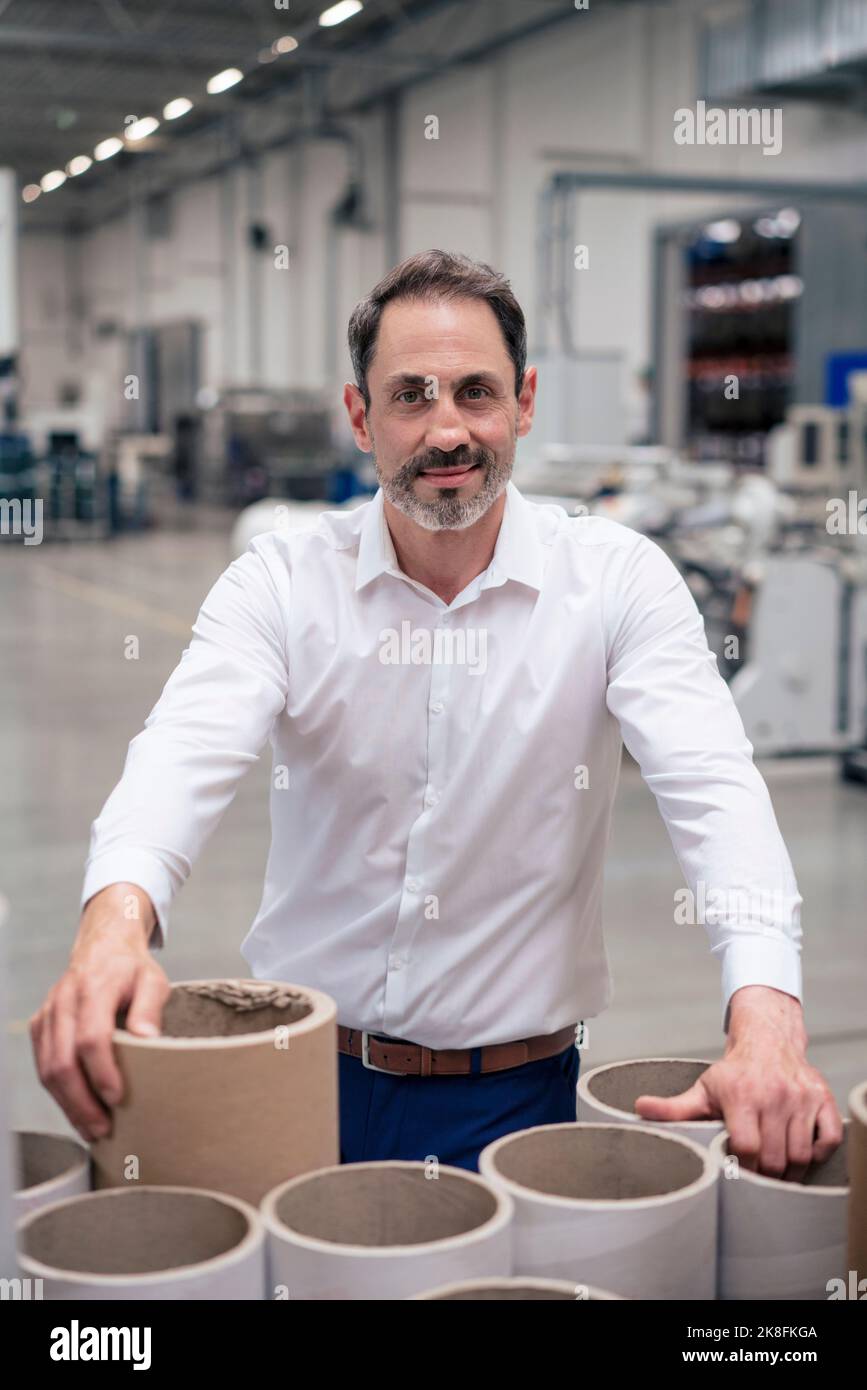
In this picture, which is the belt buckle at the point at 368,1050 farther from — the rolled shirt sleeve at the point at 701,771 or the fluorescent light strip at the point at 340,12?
the fluorescent light strip at the point at 340,12

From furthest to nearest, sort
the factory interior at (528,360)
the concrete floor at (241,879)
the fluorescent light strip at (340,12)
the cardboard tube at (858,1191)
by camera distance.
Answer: the fluorescent light strip at (340,12) → the factory interior at (528,360) → the concrete floor at (241,879) → the cardboard tube at (858,1191)

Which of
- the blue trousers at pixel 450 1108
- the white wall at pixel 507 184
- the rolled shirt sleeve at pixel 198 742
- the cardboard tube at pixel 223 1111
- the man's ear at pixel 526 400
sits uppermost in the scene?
the white wall at pixel 507 184

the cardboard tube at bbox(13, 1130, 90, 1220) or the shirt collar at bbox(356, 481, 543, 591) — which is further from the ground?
the shirt collar at bbox(356, 481, 543, 591)

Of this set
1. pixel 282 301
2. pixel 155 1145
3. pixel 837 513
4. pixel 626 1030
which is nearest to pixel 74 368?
pixel 282 301

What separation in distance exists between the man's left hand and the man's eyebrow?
0.70 metres

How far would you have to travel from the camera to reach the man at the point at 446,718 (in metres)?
1.61

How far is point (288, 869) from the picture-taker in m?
1.83

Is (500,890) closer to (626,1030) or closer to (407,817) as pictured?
(407,817)

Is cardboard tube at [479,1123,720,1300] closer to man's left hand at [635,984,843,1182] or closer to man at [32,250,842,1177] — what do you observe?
man's left hand at [635,984,843,1182]

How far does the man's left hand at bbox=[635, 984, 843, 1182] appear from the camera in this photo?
1.18m

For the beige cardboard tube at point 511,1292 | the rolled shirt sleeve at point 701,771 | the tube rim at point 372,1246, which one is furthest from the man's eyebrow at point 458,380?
the beige cardboard tube at point 511,1292

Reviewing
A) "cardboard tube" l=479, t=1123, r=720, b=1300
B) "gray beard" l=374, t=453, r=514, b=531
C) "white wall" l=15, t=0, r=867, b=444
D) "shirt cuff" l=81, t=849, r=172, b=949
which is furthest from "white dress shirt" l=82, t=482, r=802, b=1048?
"white wall" l=15, t=0, r=867, b=444

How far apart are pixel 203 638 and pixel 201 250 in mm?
24005

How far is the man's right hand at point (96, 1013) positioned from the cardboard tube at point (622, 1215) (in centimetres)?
27
